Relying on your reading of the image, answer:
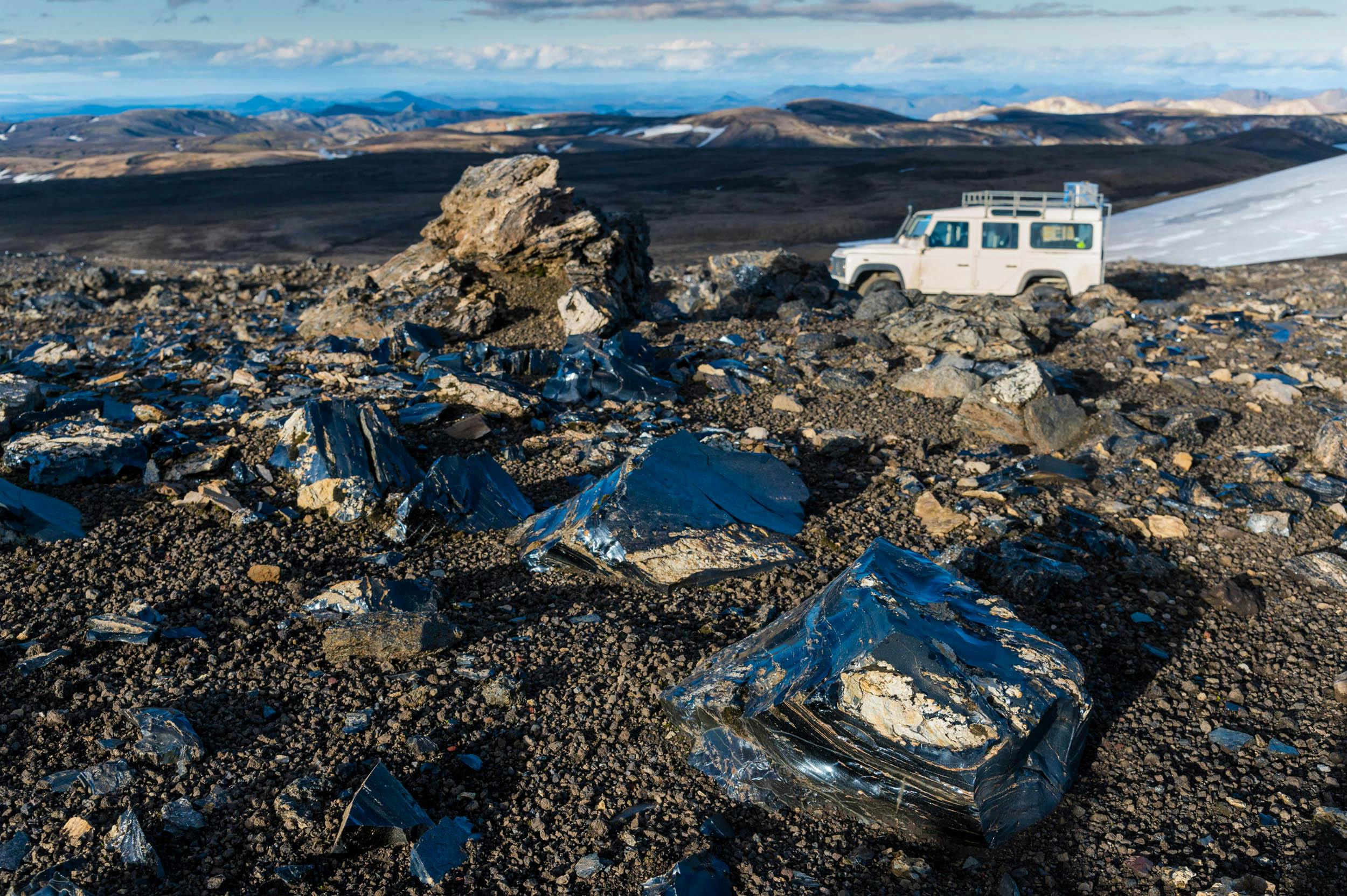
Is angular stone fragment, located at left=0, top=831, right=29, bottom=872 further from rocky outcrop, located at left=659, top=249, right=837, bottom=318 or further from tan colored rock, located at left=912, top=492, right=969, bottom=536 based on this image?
rocky outcrop, located at left=659, top=249, right=837, bottom=318

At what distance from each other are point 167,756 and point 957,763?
2.86 metres

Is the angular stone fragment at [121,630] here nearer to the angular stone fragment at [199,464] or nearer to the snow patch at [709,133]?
the angular stone fragment at [199,464]

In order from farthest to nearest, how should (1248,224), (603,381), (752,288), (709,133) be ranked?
1. (709,133)
2. (1248,224)
3. (752,288)
4. (603,381)

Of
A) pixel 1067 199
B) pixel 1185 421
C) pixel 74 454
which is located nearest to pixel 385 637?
pixel 74 454

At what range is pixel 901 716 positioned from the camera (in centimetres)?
299

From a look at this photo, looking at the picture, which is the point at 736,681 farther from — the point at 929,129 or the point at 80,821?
the point at 929,129

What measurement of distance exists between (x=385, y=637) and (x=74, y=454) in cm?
308

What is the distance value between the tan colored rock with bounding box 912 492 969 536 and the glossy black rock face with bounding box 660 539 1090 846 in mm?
1827

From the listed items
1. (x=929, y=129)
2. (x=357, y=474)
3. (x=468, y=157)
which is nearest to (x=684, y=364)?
(x=357, y=474)

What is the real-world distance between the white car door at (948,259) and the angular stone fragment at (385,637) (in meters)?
9.79

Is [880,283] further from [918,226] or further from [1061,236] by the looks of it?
[1061,236]

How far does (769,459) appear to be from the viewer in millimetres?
5684

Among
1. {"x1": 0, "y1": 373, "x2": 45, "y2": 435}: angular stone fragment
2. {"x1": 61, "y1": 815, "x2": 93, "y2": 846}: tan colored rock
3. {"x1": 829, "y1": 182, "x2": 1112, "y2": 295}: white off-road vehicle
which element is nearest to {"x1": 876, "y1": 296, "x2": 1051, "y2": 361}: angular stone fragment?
{"x1": 829, "y1": 182, "x2": 1112, "y2": 295}: white off-road vehicle

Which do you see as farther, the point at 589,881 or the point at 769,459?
the point at 769,459
